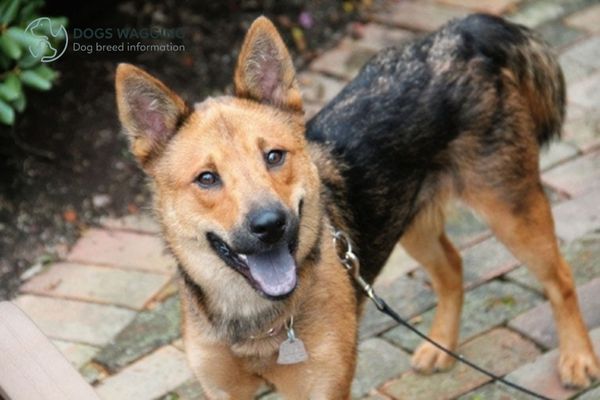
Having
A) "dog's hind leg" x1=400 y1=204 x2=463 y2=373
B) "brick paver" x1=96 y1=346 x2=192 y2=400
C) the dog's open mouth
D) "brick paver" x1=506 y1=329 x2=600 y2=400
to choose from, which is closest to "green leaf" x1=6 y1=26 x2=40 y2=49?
"brick paver" x1=96 y1=346 x2=192 y2=400

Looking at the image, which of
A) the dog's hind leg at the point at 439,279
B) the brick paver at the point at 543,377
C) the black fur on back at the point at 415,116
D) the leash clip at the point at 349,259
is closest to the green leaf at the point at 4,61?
the black fur on back at the point at 415,116

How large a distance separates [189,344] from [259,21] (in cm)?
119

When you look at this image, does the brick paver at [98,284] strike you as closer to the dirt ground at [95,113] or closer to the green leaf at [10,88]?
the dirt ground at [95,113]

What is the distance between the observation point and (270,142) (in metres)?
3.75

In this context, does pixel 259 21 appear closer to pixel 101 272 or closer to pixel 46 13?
pixel 101 272

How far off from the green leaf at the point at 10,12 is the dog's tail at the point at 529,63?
2306 millimetres

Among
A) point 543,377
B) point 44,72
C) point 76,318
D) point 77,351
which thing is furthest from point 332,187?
point 44,72

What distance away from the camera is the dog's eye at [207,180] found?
12.1 ft

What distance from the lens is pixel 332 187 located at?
14.1ft

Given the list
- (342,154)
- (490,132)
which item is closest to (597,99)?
(490,132)

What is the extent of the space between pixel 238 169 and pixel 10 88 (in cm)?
228

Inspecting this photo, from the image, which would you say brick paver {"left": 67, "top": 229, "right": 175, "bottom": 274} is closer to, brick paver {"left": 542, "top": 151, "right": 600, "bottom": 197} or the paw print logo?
the paw print logo

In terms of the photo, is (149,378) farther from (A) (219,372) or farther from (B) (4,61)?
(B) (4,61)

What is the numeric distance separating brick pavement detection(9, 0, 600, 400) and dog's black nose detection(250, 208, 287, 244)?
143 cm
